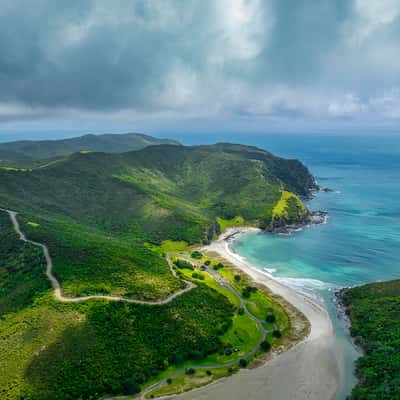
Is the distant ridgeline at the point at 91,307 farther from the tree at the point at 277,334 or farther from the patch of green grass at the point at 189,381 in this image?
the tree at the point at 277,334

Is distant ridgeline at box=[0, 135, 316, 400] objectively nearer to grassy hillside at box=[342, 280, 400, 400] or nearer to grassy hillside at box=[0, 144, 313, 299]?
grassy hillside at box=[0, 144, 313, 299]

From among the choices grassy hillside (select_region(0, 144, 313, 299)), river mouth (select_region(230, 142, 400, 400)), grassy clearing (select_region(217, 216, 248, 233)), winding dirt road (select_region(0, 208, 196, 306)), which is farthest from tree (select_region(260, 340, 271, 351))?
grassy clearing (select_region(217, 216, 248, 233))

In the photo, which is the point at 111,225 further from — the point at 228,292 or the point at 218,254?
the point at 228,292

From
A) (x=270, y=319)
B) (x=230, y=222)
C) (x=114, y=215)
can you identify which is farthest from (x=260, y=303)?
(x=114, y=215)

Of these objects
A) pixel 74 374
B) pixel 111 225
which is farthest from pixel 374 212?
pixel 74 374

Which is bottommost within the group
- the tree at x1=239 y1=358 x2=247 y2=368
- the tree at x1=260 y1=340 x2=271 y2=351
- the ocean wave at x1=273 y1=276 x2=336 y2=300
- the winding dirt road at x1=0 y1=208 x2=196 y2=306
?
the tree at x1=239 y1=358 x2=247 y2=368

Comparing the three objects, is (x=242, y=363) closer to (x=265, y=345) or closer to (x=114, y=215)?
(x=265, y=345)
